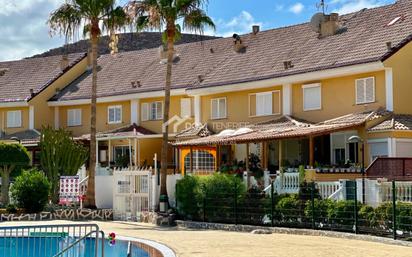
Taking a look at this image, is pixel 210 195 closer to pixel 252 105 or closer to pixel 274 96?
pixel 274 96

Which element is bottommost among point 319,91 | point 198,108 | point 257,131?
point 257,131

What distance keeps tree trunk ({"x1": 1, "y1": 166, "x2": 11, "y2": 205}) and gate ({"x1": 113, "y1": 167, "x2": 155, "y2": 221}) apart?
626 centimetres

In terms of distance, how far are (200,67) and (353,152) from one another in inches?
572

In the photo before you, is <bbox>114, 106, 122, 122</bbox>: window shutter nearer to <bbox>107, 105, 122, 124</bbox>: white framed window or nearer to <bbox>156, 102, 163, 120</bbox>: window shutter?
<bbox>107, 105, 122, 124</bbox>: white framed window

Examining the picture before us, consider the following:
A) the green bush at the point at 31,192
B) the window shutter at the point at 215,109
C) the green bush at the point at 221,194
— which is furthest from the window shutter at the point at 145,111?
the green bush at the point at 221,194

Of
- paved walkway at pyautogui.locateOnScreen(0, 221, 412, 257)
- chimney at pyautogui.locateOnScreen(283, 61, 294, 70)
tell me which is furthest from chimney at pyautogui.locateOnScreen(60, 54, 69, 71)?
paved walkway at pyautogui.locateOnScreen(0, 221, 412, 257)

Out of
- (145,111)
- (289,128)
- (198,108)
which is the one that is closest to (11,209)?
(198,108)

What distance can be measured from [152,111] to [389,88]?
1849 centimetres

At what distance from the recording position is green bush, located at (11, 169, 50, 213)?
129 feet

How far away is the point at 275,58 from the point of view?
149 feet

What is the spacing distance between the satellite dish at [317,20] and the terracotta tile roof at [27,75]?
21.3 m

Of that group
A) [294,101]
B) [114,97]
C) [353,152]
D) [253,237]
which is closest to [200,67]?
[114,97]

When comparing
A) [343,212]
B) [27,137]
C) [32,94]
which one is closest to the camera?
[343,212]

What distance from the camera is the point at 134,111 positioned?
53.2 metres
